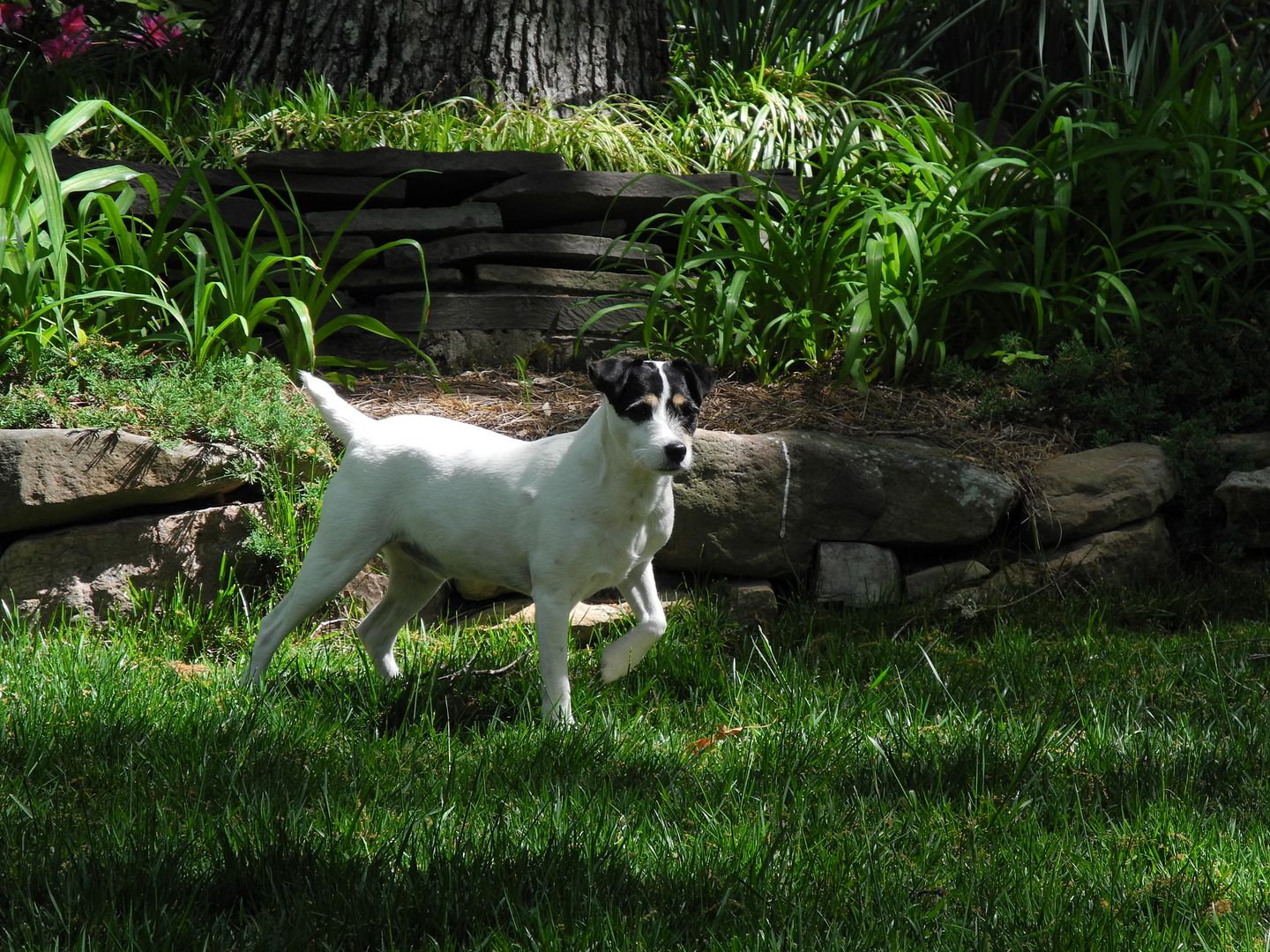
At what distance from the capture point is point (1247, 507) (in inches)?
176

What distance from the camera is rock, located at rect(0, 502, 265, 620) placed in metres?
4.09

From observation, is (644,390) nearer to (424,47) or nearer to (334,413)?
(334,413)

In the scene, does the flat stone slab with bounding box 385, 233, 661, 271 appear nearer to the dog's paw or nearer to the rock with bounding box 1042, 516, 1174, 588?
the rock with bounding box 1042, 516, 1174, 588

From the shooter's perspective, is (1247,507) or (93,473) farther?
(1247,507)

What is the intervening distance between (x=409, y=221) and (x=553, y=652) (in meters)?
2.98

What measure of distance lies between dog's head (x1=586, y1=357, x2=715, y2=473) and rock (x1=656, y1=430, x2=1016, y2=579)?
1.24 meters

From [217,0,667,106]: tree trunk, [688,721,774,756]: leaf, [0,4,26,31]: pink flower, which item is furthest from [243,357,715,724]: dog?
[0,4,26,31]: pink flower

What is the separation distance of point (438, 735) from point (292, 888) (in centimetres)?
95

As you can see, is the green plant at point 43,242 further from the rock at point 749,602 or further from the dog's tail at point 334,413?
the rock at point 749,602

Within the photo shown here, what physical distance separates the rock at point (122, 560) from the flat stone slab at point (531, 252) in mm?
1759

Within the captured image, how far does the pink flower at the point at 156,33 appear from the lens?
7.52 metres

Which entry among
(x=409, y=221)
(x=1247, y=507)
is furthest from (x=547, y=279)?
(x=1247, y=507)

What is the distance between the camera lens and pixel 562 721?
3146 millimetres

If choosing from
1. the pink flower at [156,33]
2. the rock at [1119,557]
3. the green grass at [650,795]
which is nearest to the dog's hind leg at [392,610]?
the green grass at [650,795]
